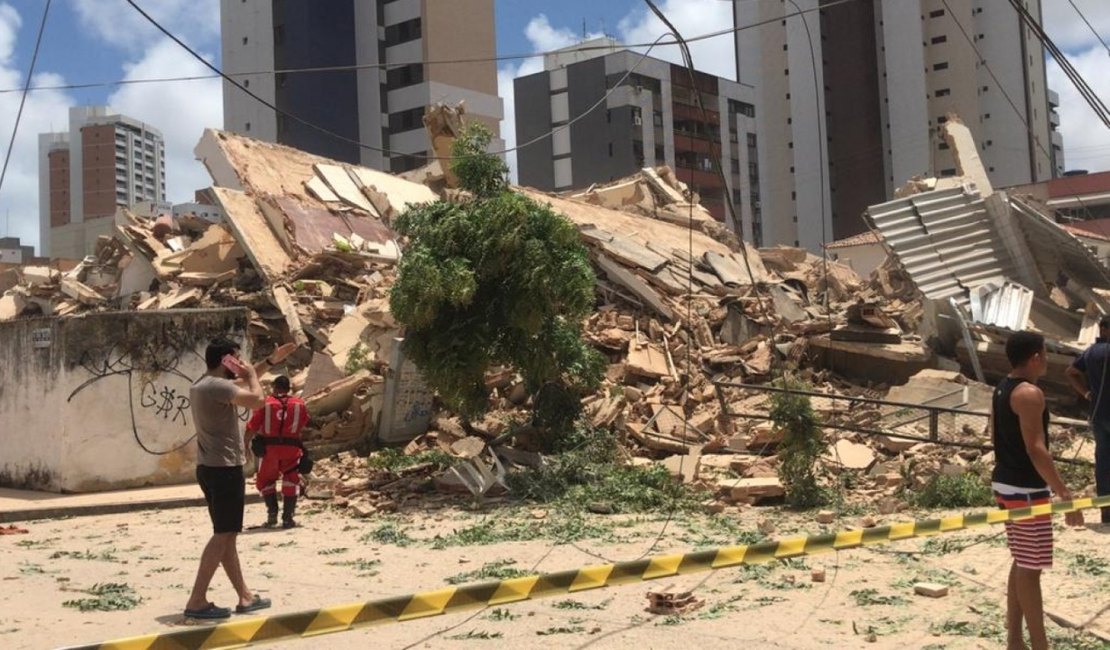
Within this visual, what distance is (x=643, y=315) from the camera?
16.6m

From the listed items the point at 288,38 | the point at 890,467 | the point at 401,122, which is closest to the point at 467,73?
the point at 401,122

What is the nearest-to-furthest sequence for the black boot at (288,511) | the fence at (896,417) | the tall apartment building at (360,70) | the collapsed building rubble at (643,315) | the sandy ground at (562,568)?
the sandy ground at (562,568)
the black boot at (288,511)
the fence at (896,417)
the collapsed building rubble at (643,315)
the tall apartment building at (360,70)

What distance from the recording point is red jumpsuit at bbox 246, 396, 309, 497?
9461 mm

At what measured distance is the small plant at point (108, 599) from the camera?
6.18 m

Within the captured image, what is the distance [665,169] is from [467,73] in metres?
33.2

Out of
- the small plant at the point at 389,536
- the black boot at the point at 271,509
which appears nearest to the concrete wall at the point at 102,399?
the black boot at the point at 271,509

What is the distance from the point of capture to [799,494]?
9.73 meters

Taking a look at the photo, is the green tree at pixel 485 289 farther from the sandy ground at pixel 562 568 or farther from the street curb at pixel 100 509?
the street curb at pixel 100 509

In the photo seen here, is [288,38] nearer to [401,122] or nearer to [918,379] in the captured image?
[401,122]

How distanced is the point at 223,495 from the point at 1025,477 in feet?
13.7

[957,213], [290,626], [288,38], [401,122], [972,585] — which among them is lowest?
[972,585]

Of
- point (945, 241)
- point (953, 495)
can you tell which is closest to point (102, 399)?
point (953, 495)

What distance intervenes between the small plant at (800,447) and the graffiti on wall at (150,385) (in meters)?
6.97

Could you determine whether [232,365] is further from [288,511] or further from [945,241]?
[945,241]
